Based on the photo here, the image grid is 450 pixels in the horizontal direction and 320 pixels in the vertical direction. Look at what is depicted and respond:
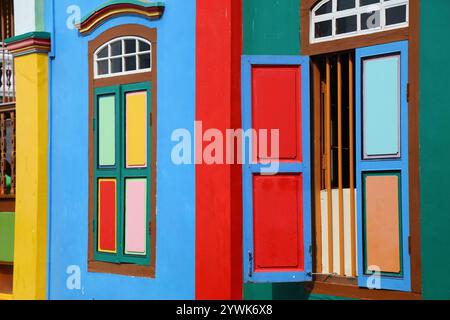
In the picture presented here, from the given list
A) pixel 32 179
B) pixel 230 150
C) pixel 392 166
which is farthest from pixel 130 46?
pixel 392 166

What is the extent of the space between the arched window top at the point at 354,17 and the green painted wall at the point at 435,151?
276 millimetres

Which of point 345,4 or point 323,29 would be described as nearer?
point 345,4

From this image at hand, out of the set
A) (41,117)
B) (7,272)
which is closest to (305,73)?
(41,117)

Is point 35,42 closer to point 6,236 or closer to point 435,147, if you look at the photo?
point 6,236

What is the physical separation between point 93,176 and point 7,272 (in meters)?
2.24

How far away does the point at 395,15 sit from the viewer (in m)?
6.00

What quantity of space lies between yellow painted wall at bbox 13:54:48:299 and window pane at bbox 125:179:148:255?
51.5 inches

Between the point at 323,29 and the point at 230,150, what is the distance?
124 centimetres

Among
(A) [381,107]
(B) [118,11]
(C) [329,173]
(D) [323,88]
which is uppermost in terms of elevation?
(B) [118,11]

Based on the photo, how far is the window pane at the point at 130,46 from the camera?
769 cm

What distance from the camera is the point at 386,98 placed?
5961 millimetres

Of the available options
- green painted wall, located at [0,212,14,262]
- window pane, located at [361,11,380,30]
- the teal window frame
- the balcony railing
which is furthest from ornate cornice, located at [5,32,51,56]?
window pane, located at [361,11,380,30]

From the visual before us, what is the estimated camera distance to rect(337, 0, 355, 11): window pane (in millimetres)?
6320
